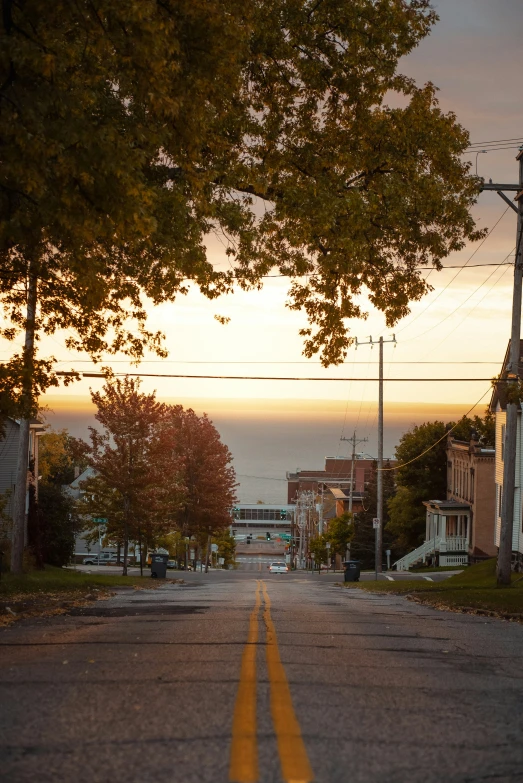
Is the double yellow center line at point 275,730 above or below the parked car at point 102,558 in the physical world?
above

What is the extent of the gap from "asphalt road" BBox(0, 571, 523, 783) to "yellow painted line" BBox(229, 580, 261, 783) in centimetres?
1

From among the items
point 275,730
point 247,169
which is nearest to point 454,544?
point 247,169

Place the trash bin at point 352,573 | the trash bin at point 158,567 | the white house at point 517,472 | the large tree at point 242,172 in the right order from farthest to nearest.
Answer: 1. the trash bin at point 158,567
2. the trash bin at point 352,573
3. the white house at point 517,472
4. the large tree at point 242,172

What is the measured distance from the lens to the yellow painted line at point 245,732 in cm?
498

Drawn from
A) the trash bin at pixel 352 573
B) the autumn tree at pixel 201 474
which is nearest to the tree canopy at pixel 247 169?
the trash bin at pixel 352 573

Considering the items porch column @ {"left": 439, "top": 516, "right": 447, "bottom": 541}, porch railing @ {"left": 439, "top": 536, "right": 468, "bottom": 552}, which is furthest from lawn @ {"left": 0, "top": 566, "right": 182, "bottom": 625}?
porch column @ {"left": 439, "top": 516, "right": 447, "bottom": 541}

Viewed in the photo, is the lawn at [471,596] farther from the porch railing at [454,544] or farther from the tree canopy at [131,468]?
the porch railing at [454,544]

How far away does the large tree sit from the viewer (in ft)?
38.2

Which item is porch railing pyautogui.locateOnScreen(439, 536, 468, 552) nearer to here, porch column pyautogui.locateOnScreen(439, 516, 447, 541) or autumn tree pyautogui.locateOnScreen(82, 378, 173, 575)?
porch column pyautogui.locateOnScreen(439, 516, 447, 541)

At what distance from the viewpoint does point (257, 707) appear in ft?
22.1

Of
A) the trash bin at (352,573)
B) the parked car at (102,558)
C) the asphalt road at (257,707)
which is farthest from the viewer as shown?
the parked car at (102,558)

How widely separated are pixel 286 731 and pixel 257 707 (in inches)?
31.6

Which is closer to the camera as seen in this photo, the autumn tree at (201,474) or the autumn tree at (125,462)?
the autumn tree at (125,462)

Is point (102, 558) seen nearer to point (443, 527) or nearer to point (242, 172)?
point (443, 527)
